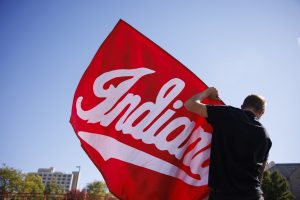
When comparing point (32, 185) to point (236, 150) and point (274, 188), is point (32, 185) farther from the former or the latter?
point (236, 150)

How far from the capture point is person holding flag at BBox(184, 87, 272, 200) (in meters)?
2.31

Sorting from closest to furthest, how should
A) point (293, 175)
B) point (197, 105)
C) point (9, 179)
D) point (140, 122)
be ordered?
point (197, 105) < point (140, 122) < point (293, 175) < point (9, 179)

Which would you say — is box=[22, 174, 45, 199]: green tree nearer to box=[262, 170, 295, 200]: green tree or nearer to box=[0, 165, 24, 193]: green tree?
box=[0, 165, 24, 193]: green tree

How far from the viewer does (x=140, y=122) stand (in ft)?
10.9

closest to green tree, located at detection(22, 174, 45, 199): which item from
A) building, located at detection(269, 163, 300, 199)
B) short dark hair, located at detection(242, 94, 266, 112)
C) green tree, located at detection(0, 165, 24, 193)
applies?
green tree, located at detection(0, 165, 24, 193)

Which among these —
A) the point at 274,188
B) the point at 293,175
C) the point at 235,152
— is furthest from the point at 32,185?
the point at 235,152

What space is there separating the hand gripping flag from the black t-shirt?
75cm

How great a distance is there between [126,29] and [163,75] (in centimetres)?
83

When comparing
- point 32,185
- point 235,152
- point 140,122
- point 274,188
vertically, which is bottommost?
point 32,185

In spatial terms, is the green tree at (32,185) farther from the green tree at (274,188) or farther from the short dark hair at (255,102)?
the short dark hair at (255,102)

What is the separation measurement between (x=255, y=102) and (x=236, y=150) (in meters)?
0.59

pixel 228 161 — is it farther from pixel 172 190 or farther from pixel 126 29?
pixel 126 29

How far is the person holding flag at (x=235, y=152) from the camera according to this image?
7.59 feet

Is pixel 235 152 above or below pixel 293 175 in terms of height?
below
